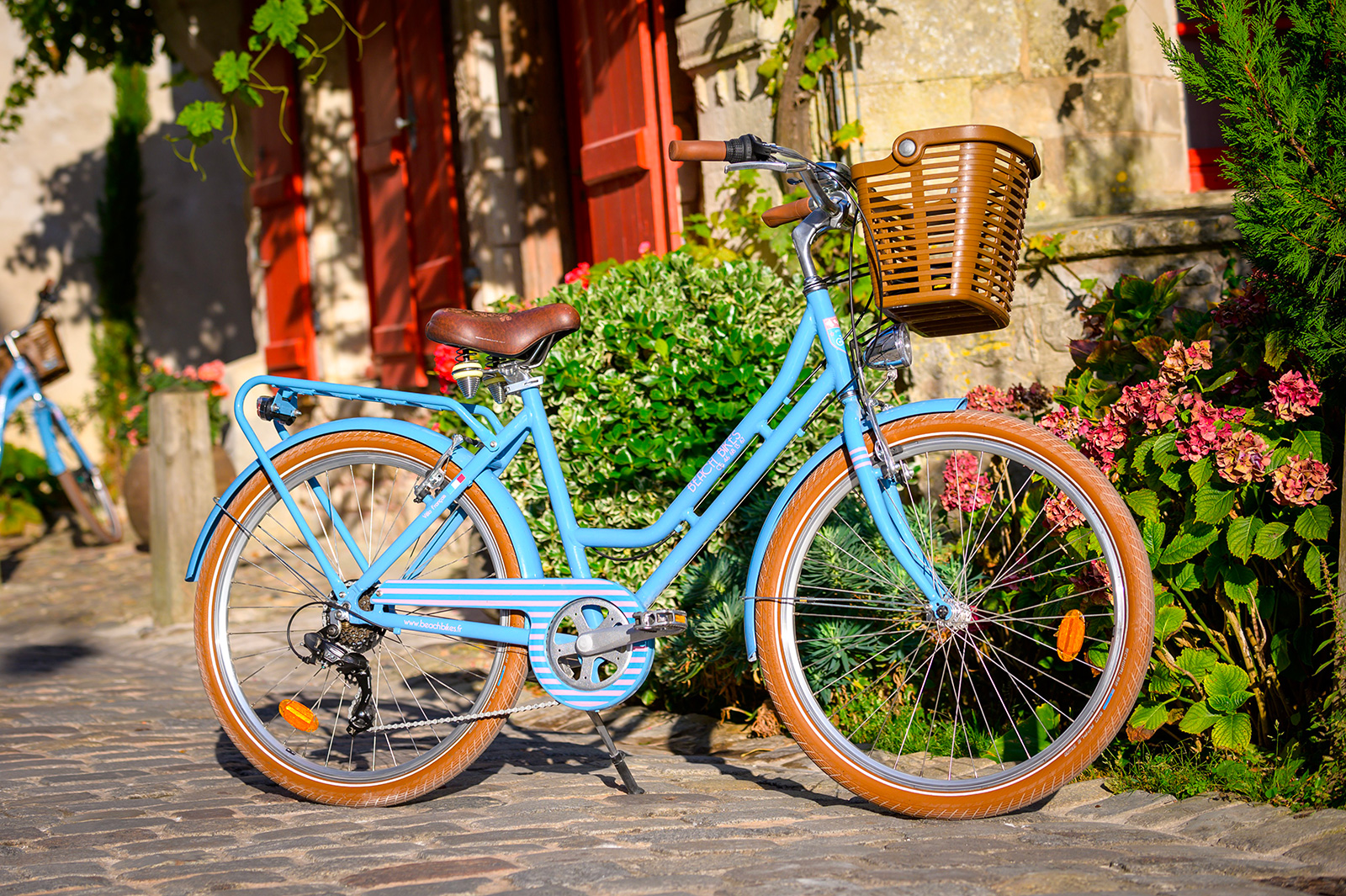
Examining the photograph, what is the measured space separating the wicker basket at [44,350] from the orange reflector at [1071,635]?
25.5ft

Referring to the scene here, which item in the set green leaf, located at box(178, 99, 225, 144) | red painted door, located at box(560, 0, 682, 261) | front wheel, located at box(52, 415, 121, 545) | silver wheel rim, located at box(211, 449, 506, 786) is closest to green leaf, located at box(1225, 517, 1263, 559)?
silver wheel rim, located at box(211, 449, 506, 786)

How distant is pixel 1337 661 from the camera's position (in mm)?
2434

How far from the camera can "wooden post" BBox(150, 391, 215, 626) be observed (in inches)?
222

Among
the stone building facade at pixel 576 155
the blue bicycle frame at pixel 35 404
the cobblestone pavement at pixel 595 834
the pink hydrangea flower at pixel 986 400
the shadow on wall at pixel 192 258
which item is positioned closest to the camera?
the cobblestone pavement at pixel 595 834

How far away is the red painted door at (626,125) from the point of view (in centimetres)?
532

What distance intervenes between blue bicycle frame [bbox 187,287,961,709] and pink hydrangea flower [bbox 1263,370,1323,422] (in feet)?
2.36

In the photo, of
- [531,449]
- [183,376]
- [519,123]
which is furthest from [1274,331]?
[183,376]

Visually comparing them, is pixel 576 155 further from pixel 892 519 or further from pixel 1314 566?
pixel 1314 566

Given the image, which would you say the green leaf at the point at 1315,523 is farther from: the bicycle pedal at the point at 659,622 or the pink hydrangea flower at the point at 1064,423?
the bicycle pedal at the point at 659,622

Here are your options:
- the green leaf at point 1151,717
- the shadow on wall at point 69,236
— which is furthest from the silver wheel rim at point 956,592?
the shadow on wall at point 69,236

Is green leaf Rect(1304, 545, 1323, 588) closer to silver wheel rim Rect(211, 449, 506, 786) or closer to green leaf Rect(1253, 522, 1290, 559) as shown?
green leaf Rect(1253, 522, 1290, 559)

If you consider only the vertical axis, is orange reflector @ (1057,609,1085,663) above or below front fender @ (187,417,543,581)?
below

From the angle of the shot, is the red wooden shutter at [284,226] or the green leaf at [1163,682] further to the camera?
the red wooden shutter at [284,226]

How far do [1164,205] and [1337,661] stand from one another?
2199 millimetres
